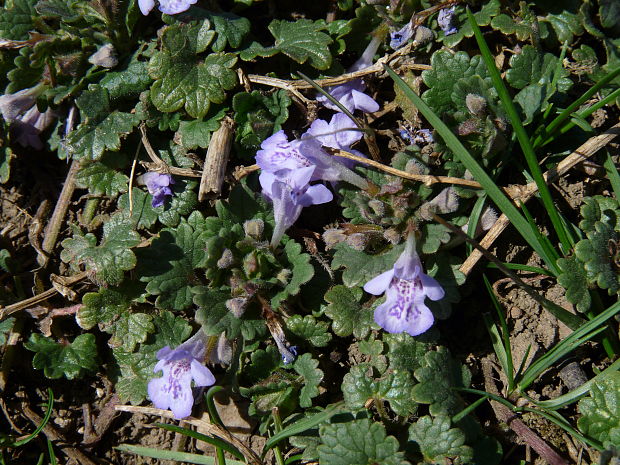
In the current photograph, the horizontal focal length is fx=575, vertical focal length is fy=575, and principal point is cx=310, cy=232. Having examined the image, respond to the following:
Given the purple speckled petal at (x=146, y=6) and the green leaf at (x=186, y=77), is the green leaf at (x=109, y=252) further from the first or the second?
the purple speckled petal at (x=146, y=6)

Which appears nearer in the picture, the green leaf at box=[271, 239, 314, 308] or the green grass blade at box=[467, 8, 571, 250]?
the green grass blade at box=[467, 8, 571, 250]

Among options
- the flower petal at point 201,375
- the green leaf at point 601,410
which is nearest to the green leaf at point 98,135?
the flower petal at point 201,375

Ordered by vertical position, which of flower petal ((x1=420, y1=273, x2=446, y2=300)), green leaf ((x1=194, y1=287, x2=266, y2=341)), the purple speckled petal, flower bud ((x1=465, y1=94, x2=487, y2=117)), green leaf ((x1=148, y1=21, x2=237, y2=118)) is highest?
the purple speckled petal

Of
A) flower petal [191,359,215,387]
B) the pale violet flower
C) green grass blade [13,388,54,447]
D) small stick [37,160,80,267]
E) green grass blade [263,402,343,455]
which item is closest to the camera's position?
green grass blade [263,402,343,455]

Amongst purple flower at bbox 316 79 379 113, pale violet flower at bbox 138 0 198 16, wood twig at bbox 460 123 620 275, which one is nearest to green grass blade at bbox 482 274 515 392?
wood twig at bbox 460 123 620 275

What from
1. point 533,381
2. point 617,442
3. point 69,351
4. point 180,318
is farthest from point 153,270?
point 617,442

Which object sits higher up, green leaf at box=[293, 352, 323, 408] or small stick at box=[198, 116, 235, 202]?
small stick at box=[198, 116, 235, 202]

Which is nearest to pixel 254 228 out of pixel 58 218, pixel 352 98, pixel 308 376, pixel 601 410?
pixel 308 376

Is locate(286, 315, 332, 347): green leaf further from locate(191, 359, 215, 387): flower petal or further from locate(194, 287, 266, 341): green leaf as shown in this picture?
locate(191, 359, 215, 387): flower petal
